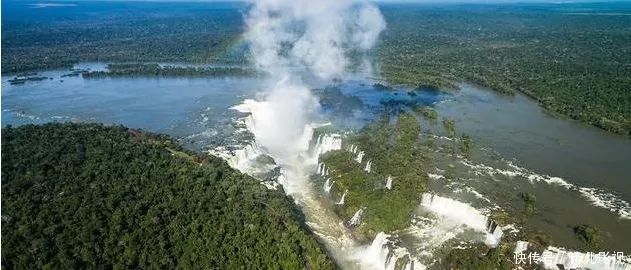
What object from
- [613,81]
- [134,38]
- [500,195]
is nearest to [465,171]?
[500,195]

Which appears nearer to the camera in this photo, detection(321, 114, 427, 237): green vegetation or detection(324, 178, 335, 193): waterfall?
detection(321, 114, 427, 237): green vegetation

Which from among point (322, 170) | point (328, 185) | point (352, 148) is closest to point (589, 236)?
point (328, 185)

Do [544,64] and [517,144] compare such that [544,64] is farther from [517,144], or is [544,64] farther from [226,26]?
[226,26]

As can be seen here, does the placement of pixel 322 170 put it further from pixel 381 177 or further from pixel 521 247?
pixel 521 247

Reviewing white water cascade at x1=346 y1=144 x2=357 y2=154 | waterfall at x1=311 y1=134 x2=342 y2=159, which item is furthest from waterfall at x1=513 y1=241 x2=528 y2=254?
waterfall at x1=311 y1=134 x2=342 y2=159

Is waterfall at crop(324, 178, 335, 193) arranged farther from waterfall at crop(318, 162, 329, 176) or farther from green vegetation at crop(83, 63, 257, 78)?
green vegetation at crop(83, 63, 257, 78)

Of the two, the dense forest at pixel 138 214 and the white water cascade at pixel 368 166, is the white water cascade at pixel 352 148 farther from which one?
the dense forest at pixel 138 214

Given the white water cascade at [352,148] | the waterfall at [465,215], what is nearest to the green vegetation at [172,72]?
the white water cascade at [352,148]
